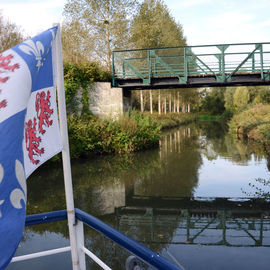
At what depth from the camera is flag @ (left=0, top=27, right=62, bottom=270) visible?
1235mm

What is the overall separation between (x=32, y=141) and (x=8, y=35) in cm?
2710

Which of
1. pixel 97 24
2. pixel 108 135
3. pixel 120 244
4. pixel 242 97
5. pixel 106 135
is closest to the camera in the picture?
pixel 120 244

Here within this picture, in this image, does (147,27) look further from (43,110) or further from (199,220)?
(43,110)

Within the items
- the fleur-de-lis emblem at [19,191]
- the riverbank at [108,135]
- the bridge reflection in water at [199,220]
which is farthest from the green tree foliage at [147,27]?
the fleur-de-lis emblem at [19,191]

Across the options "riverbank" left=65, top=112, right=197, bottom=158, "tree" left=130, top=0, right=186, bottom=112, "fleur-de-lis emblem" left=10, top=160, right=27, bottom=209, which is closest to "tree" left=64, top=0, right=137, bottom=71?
"tree" left=130, top=0, right=186, bottom=112

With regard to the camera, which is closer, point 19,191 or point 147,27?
point 19,191

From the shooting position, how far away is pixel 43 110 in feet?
5.90

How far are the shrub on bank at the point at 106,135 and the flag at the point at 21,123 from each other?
12122 mm

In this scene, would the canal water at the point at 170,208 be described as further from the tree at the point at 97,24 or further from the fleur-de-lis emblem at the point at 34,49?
the tree at the point at 97,24

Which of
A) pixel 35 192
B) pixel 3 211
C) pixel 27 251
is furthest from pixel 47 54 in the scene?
pixel 35 192

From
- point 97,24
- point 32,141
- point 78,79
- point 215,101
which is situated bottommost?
point 215,101

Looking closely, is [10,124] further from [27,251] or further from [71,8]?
[71,8]

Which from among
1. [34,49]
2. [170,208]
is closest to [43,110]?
[34,49]

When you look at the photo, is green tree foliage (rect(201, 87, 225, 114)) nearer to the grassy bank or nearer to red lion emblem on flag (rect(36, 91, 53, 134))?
the grassy bank
